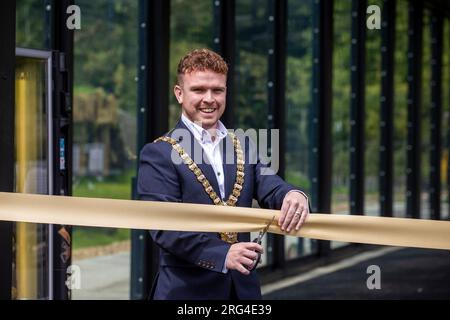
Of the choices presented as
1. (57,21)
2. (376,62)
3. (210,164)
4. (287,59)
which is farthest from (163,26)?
(376,62)

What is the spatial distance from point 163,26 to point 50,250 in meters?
2.15

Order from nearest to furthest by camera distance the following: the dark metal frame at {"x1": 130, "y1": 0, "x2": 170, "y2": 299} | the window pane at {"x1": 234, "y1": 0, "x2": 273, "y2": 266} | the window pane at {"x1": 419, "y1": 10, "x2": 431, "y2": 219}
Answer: the dark metal frame at {"x1": 130, "y1": 0, "x2": 170, "y2": 299} < the window pane at {"x1": 234, "y1": 0, "x2": 273, "y2": 266} < the window pane at {"x1": 419, "y1": 10, "x2": 431, "y2": 219}

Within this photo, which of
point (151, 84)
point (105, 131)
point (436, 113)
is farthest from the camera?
point (436, 113)

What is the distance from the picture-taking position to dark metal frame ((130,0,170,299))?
7.25m

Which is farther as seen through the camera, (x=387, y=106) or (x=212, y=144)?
(x=387, y=106)

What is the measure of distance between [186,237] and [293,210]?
0.36 meters

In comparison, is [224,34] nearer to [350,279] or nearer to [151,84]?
[151,84]

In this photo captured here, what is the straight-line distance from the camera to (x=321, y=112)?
35.5 feet

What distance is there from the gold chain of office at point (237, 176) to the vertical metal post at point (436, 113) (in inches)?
490

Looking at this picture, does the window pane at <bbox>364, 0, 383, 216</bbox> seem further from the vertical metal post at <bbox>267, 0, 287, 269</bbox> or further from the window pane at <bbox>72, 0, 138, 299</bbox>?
the window pane at <bbox>72, 0, 138, 299</bbox>

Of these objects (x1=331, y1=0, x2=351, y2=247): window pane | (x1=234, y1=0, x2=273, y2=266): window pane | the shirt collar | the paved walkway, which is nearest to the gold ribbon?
the shirt collar

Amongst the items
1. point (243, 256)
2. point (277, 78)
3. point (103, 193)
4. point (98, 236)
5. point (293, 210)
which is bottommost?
point (98, 236)

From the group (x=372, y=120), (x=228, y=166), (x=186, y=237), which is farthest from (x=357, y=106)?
(x=186, y=237)

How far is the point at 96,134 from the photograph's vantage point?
27.0 feet
